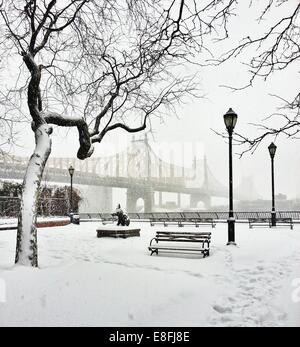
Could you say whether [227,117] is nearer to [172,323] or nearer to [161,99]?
[161,99]

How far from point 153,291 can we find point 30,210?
321 centimetres

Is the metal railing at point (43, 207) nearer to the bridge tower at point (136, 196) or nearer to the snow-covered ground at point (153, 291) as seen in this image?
the snow-covered ground at point (153, 291)

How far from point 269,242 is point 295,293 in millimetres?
6891

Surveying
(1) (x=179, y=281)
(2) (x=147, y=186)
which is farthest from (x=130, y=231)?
(2) (x=147, y=186)

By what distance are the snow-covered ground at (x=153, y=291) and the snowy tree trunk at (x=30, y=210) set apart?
430 millimetres

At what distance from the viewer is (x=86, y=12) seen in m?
8.38

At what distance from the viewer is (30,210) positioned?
25.2 feet

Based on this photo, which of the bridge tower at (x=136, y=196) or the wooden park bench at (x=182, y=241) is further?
the bridge tower at (x=136, y=196)

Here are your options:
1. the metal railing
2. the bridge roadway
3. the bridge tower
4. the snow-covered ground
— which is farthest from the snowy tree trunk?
the bridge tower

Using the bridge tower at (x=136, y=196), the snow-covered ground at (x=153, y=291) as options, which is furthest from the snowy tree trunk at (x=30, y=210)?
the bridge tower at (x=136, y=196)

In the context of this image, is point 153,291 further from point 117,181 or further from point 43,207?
point 117,181

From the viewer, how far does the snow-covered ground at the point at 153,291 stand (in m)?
4.84

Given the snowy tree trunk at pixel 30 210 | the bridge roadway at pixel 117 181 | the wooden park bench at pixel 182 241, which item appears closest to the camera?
the snowy tree trunk at pixel 30 210
